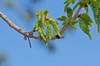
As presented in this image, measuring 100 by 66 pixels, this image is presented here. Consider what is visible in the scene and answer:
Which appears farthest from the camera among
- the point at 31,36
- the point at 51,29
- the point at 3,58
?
the point at 3,58

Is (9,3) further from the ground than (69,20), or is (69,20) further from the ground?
(9,3)

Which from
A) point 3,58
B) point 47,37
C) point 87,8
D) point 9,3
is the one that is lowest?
point 47,37

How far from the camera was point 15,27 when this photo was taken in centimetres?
244

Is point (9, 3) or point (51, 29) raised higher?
point (9, 3)

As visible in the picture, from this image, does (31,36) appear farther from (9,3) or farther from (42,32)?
(9,3)

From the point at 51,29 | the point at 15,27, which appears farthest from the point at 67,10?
the point at 15,27

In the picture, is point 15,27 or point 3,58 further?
point 3,58

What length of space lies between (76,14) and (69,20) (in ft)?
0.32

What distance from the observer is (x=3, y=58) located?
8.20m

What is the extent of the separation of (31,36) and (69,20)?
36 centimetres

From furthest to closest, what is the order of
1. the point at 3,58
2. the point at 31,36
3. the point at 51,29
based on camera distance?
the point at 3,58 < the point at 31,36 < the point at 51,29

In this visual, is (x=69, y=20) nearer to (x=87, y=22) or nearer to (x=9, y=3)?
(x=87, y=22)

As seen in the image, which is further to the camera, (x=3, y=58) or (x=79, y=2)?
(x=3, y=58)

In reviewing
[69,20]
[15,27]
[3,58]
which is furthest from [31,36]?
[3,58]
